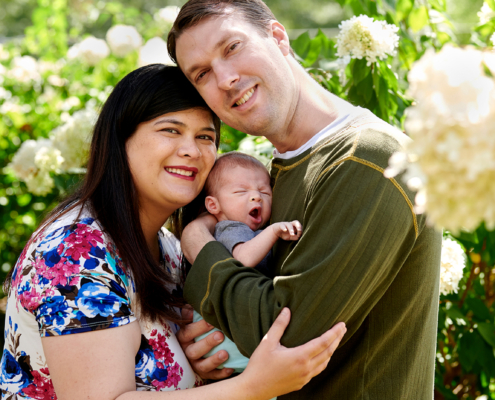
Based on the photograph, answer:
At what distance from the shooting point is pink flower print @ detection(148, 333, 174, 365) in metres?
1.79

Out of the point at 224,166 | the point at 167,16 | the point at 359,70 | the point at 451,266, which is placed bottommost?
the point at 451,266

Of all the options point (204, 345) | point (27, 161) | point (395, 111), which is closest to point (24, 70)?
point (27, 161)

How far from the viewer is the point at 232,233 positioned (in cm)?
197

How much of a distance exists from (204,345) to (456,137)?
149cm

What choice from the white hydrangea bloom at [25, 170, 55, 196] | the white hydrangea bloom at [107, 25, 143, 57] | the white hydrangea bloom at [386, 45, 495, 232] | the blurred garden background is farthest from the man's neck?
the white hydrangea bloom at [107, 25, 143, 57]

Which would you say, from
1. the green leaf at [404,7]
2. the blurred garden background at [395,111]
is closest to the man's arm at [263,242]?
the blurred garden background at [395,111]

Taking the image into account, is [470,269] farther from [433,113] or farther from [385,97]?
[433,113]

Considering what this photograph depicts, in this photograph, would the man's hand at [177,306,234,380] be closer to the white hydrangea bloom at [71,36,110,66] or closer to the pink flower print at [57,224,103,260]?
the pink flower print at [57,224,103,260]

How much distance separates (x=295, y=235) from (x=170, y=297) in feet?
2.06

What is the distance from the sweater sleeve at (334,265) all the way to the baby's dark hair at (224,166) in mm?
714

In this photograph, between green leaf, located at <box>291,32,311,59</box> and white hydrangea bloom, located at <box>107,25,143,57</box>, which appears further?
white hydrangea bloom, located at <box>107,25,143,57</box>

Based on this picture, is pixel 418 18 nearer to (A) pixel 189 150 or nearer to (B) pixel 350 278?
(A) pixel 189 150

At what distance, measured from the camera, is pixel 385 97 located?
2.37m

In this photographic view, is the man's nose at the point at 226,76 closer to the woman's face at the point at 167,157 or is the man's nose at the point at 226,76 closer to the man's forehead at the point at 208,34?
the man's forehead at the point at 208,34
